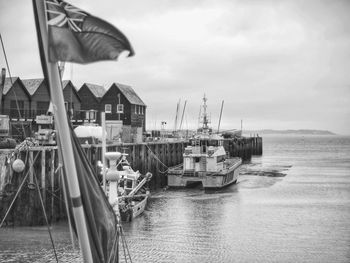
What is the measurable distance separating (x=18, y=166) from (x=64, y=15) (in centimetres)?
1658

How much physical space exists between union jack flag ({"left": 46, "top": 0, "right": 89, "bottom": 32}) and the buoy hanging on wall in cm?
1645

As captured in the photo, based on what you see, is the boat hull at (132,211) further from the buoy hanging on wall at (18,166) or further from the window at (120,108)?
the window at (120,108)

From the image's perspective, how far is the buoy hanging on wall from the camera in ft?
61.7

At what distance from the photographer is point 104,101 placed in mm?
57281

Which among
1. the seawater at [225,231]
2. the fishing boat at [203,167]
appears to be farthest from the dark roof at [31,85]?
the seawater at [225,231]

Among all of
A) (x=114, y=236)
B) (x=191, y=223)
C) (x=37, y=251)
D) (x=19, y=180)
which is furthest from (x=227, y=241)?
(x=114, y=236)

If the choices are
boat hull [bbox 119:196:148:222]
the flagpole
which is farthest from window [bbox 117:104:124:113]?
the flagpole

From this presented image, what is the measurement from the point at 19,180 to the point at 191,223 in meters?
9.69

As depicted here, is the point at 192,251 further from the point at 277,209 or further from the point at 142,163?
the point at 142,163

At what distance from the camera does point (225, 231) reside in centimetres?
2212

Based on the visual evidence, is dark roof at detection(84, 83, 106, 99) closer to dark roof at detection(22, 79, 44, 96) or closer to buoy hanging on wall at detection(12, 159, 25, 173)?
dark roof at detection(22, 79, 44, 96)

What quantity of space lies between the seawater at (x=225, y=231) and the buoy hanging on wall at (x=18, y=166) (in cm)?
278

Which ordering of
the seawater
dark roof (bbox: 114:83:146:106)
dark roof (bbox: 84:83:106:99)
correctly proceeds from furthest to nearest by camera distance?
dark roof (bbox: 84:83:106:99)
dark roof (bbox: 114:83:146:106)
the seawater

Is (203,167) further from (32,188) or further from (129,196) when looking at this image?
(32,188)
